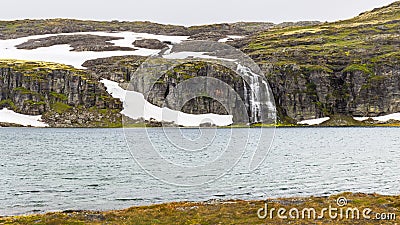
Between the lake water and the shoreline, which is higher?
the shoreline

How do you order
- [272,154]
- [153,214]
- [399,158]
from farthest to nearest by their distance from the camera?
1. [272,154]
2. [399,158]
3. [153,214]

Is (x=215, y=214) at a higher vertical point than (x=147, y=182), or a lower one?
higher

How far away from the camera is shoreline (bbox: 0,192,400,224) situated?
25.8 meters

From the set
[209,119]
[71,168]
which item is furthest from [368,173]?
[209,119]

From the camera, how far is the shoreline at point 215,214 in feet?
84.6

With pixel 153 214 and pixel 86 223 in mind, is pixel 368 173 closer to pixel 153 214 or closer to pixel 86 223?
pixel 153 214

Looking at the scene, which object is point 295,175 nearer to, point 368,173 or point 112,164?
point 368,173

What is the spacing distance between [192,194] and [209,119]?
15692cm

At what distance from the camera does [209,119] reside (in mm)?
197375

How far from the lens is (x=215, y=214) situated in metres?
27.9

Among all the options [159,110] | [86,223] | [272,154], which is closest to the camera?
[86,223]

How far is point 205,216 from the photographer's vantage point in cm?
2733

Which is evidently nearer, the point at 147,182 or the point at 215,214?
the point at 215,214

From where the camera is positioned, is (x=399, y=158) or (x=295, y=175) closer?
(x=295, y=175)
